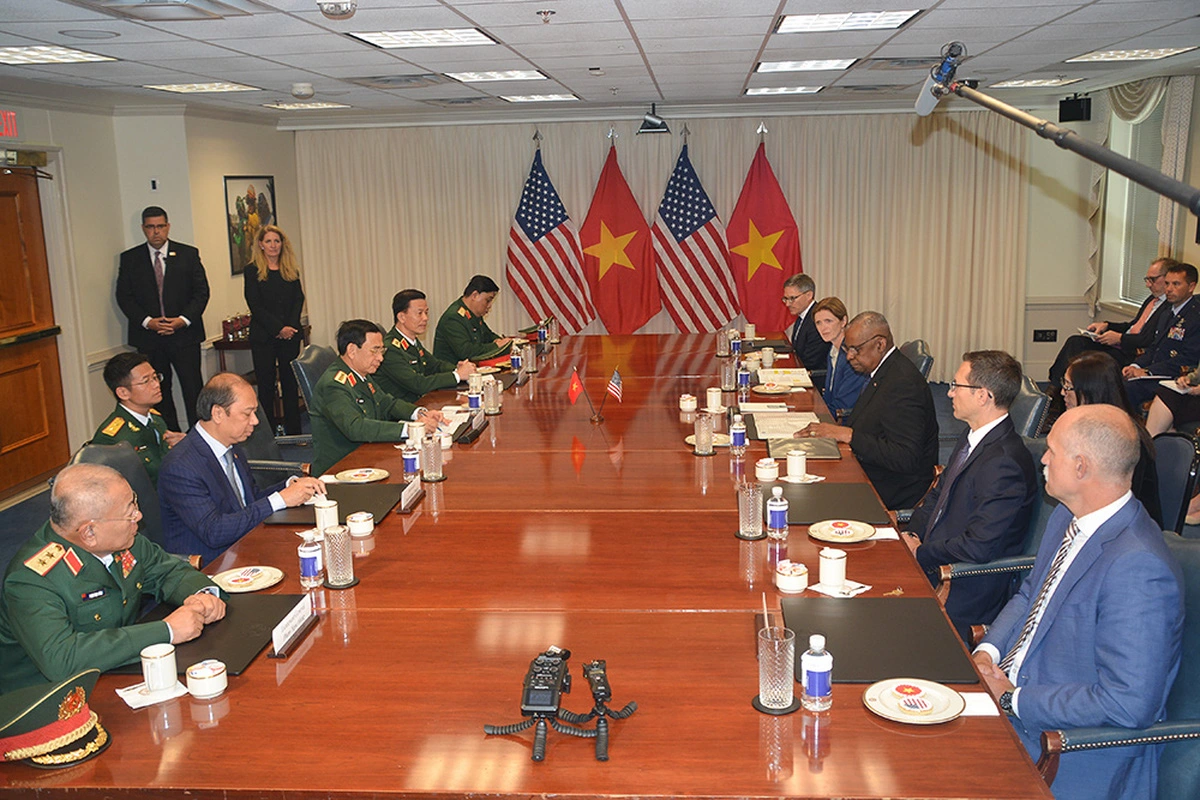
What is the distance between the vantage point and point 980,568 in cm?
340

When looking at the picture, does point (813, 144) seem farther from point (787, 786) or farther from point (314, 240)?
point (787, 786)

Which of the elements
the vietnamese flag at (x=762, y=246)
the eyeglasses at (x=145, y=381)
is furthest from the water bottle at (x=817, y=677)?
the vietnamese flag at (x=762, y=246)

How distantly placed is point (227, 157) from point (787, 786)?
8.20 metres

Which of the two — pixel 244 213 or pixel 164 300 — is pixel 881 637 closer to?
pixel 164 300

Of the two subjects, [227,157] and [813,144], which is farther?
[813,144]

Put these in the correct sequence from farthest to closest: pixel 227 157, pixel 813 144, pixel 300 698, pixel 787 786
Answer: pixel 813 144, pixel 227 157, pixel 300 698, pixel 787 786

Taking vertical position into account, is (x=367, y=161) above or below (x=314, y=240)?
above

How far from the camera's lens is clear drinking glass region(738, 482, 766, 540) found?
3.28 metres

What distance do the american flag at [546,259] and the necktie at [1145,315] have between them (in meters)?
4.94

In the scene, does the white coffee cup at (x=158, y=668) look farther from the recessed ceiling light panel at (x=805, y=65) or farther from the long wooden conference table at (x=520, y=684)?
the recessed ceiling light panel at (x=805, y=65)

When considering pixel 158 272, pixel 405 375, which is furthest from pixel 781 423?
pixel 158 272

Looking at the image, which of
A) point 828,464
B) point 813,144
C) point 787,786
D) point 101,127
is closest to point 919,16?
point 828,464

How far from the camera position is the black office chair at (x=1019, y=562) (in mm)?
3400

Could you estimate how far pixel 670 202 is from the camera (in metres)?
10.1
